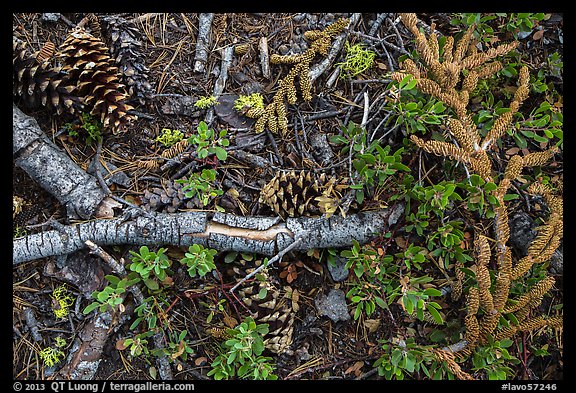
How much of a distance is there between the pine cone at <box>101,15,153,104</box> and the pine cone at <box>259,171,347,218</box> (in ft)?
4.06

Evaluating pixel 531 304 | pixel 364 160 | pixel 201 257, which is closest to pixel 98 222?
pixel 201 257

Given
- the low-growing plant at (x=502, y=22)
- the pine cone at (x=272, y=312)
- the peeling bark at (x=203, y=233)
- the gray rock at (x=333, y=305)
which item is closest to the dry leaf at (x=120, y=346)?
the peeling bark at (x=203, y=233)

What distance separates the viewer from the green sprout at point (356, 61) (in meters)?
3.37

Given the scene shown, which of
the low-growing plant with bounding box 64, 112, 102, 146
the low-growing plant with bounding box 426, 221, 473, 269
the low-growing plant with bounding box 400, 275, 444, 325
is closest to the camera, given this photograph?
the low-growing plant with bounding box 400, 275, 444, 325

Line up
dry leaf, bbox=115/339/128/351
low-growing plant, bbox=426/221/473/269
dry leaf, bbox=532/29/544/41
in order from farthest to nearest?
dry leaf, bbox=532/29/544/41
dry leaf, bbox=115/339/128/351
low-growing plant, bbox=426/221/473/269

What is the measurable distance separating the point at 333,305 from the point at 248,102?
1.67 meters

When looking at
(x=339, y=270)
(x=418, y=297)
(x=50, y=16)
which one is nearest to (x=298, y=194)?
(x=339, y=270)

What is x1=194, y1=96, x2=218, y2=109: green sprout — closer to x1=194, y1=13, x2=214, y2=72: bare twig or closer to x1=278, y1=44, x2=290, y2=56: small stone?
x1=194, y1=13, x2=214, y2=72: bare twig

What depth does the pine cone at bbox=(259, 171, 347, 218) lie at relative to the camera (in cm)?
306

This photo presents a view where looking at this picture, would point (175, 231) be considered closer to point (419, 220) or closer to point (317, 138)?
point (317, 138)

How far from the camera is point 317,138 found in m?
3.31

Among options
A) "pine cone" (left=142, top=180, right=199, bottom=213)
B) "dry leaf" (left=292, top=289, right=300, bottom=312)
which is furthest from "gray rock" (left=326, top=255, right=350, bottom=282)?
"pine cone" (left=142, top=180, right=199, bottom=213)

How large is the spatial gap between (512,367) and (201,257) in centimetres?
243

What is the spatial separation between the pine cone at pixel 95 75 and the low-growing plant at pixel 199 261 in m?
1.12
